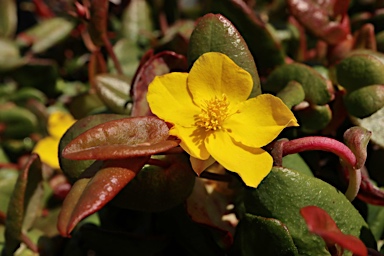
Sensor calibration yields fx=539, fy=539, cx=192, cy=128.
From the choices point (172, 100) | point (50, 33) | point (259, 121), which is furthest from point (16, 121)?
point (259, 121)

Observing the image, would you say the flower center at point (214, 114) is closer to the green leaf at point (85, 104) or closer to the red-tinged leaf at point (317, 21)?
the red-tinged leaf at point (317, 21)

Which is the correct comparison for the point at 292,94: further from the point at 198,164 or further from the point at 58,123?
the point at 58,123

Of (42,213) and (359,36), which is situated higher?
(359,36)

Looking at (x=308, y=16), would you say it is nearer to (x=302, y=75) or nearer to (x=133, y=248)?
(x=302, y=75)

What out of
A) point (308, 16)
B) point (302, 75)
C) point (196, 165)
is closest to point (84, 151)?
point (196, 165)

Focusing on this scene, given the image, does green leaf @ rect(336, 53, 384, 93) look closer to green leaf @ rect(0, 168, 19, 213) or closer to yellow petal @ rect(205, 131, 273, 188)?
yellow petal @ rect(205, 131, 273, 188)
